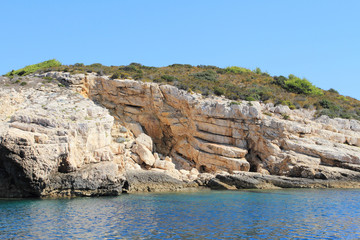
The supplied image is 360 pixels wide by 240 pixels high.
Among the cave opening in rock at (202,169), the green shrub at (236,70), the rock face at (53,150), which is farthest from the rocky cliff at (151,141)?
the green shrub at (236,70)

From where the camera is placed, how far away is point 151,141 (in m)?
38.2

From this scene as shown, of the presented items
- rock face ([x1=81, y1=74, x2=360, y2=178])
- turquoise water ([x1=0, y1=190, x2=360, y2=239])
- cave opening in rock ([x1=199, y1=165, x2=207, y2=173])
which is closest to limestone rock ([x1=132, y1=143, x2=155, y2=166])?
rock face ([x1=81, y1=74, x2=360, y2=178])

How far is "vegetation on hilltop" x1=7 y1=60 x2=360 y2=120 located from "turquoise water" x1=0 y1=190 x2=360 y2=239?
19876mm

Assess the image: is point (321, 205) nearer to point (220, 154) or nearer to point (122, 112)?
point (220, 154)

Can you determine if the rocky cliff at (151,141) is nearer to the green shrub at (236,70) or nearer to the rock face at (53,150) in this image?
the rock face at (53,150)

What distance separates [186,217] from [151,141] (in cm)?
1960

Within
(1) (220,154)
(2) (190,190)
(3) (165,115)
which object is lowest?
(2) (190,190)

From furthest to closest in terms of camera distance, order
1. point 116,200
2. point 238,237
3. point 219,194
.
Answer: point 219,194
point 116,200
point 238,237

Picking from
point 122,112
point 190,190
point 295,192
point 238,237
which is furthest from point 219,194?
point 122,112

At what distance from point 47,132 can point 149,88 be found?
15.6m

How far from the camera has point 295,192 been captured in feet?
97.9

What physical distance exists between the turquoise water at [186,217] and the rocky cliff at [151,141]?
2772mm

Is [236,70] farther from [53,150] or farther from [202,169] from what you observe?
[53,150]

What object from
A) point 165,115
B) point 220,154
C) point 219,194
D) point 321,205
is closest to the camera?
point 321,205
